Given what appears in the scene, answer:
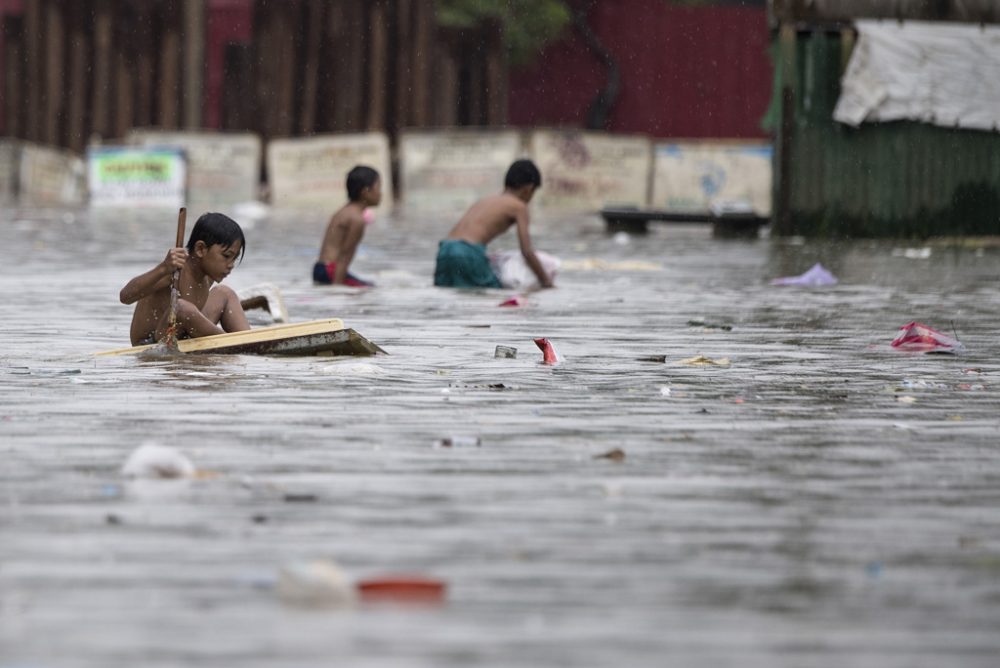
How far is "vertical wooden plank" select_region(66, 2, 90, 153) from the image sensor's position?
30125mm

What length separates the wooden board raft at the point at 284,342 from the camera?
8.56m

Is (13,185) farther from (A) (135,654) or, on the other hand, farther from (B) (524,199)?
(A) (135,654)

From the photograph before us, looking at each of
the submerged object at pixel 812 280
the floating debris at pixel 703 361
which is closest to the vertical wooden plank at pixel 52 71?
the submerged object at pixel 812 280

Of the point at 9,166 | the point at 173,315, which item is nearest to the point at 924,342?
the point at 173,315

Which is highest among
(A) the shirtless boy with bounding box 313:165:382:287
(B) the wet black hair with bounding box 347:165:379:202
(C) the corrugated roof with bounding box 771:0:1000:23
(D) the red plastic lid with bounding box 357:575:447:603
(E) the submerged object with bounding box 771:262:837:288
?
(C) the corrugated roof with bounding box 771:0:1000:23

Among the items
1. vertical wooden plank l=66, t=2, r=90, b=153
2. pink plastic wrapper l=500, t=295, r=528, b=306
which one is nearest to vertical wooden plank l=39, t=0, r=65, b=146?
vertical wooden plank l=66, t=2, r=90, b=153

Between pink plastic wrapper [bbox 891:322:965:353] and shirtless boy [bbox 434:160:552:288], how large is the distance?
4.29 meters

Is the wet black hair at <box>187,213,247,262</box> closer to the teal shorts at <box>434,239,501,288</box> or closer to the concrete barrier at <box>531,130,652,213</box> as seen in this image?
the teal shorts at <box>434,239,501,288</box>

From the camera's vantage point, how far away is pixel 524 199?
14258mm

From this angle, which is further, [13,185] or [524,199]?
[13,185]

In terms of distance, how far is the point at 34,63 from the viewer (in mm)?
30297

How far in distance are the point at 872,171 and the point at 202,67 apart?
1236 centimetres

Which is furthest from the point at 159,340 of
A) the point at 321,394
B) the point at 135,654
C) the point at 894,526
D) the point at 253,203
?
the point at 253,203

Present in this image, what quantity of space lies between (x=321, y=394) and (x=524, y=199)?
7.09 meters
